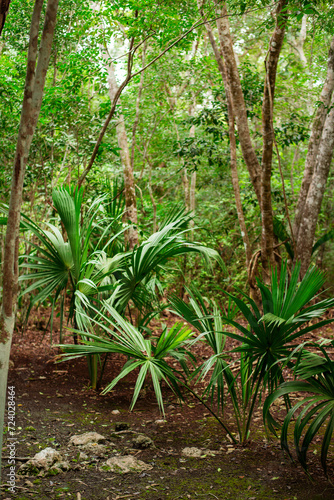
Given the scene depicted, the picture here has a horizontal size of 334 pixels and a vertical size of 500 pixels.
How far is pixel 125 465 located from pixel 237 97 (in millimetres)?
4332

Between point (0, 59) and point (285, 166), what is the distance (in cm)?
635

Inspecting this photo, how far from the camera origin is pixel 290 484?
2.39 meters

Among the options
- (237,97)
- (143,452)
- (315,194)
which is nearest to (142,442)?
(143,452)

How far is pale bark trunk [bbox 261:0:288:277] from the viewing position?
4.50 m

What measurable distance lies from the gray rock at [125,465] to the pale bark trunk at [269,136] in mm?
2492

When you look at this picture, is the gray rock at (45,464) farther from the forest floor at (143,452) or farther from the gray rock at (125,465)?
the gray rock at (125,465)

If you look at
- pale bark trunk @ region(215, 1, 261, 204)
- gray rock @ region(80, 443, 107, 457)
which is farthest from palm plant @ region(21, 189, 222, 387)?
pale bark trunk @ region(215, 1, 261, 204)

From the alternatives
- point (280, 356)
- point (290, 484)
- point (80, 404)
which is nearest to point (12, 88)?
point (80, 404)

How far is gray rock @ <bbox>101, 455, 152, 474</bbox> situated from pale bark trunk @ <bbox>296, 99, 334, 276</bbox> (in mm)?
3551

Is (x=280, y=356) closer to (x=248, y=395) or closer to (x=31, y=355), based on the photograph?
(x=248, y=395)

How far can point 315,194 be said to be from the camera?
17.9 ft

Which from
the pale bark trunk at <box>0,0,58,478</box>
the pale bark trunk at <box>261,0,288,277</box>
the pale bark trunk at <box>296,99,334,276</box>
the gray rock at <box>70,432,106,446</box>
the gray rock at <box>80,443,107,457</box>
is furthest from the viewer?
the pale bark trunk at <box>296,99,334,276</box>

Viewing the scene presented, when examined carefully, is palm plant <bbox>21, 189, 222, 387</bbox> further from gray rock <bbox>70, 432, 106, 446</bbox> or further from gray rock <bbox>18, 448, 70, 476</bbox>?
gray rock <bbox>18, 448, 70, 476</bbox>

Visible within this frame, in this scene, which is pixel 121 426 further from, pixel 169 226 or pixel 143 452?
pixel 169 226
